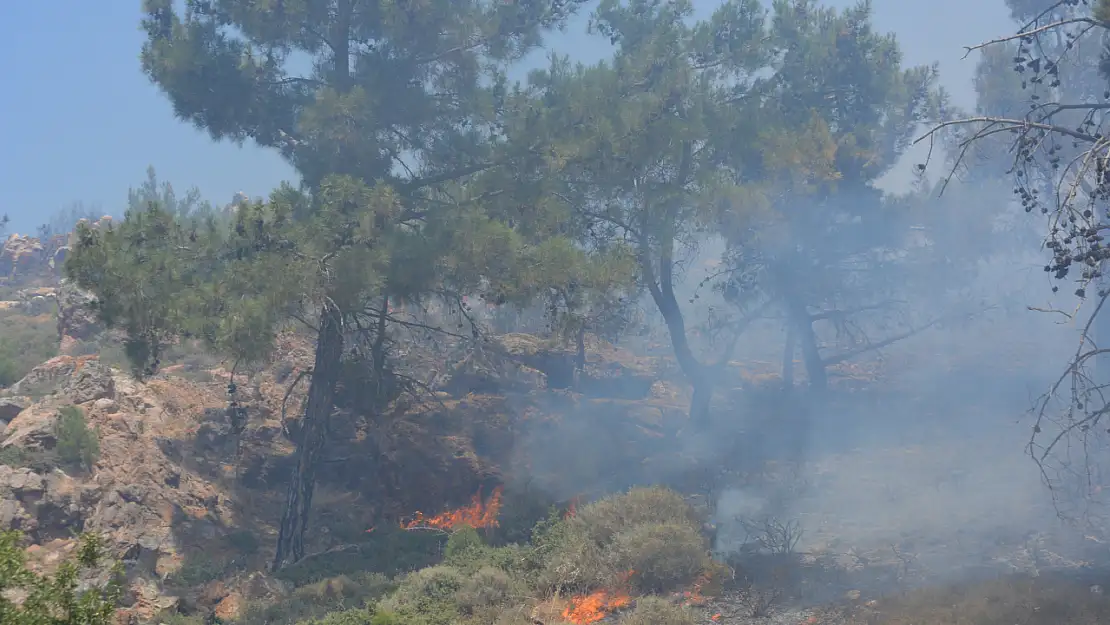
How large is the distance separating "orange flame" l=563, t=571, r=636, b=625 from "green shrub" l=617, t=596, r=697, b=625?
24.5 inches

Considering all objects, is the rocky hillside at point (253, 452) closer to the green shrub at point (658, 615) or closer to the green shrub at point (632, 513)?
the green shrub at point (632, 513)

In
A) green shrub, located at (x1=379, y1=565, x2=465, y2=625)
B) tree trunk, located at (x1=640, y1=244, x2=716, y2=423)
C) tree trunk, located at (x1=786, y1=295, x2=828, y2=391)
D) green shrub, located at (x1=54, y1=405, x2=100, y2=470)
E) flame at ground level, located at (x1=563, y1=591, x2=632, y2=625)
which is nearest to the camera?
green shrub, located at (x1=379, y1=565, x2=465, y2=625)

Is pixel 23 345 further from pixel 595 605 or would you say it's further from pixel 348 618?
pixel 595 605

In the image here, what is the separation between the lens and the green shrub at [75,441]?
1484 centimetres

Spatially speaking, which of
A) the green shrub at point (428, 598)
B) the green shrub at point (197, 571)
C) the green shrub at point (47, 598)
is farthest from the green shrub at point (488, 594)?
the green shrub at point (47, 598)

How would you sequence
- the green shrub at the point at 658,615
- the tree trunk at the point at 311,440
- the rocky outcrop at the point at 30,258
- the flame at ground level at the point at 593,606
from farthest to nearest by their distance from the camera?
the rocky outcrop at the point at 30,258, the tree trunk at the point at 311,440, the flame at ground level at the point at 593,606, the green shrub at the point at 658,615

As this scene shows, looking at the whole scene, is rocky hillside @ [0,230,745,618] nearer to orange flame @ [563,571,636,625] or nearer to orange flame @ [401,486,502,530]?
orange flame @ [401,486,502,530]

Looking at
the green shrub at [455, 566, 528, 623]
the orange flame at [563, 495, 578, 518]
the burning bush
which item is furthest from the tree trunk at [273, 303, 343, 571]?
the orange flame at [563, 495, 578, 518]

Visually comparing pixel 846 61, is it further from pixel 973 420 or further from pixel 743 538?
pixel 743 538

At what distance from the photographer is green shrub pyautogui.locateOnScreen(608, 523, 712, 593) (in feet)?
41.5

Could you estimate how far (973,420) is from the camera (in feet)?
78.3

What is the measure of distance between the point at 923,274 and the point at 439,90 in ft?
49.8

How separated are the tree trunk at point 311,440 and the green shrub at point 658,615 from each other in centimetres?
663

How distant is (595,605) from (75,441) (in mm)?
9469
